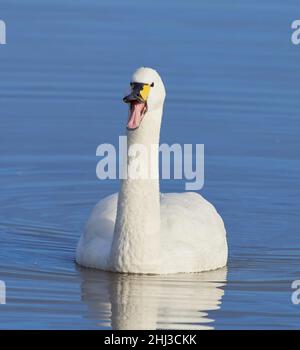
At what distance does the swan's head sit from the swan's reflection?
1.45 meters

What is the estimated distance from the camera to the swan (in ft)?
48.5

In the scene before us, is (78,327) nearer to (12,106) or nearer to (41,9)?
(12,106)

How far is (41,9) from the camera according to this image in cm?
2561

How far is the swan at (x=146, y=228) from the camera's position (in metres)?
14.8

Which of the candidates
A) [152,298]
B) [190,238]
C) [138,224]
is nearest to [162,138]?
[190,238]

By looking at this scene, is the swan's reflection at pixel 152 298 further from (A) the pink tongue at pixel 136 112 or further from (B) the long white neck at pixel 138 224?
(A) the pink tongue at pixel 136 112

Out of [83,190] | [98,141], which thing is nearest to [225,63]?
[98,141]

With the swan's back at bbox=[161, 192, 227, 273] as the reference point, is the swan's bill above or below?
above

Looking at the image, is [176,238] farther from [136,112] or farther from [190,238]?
[136,112]

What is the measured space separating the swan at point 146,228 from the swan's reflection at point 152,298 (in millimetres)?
111

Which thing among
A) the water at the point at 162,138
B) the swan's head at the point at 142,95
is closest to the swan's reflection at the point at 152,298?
the water at the point at 162,138

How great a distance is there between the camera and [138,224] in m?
15.1

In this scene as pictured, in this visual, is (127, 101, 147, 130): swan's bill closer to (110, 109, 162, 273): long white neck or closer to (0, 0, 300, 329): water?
(110, 109, 162, 273): long white neck

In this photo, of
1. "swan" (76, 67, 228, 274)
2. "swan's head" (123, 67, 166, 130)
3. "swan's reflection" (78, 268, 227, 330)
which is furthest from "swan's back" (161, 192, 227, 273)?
"swan's head" (123, 67, 166, 130)
